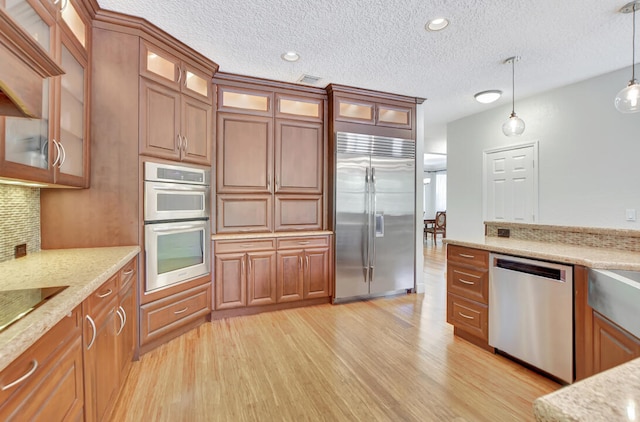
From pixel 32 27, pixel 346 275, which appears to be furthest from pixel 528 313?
pixel 32 27

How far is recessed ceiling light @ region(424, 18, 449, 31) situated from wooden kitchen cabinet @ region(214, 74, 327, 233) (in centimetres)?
156

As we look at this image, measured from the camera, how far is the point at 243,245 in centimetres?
325

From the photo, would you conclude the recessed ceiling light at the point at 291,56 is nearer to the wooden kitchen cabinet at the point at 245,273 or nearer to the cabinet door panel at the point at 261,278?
the wooden kitchen cabinet at the point at 245,273

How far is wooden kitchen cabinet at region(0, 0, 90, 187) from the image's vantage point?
1371 mm

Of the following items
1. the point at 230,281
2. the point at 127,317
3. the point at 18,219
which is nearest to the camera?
the point at 18,219

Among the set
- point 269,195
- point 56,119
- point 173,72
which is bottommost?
point 269,195

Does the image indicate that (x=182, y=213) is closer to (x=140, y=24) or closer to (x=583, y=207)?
(x=140, y=24)

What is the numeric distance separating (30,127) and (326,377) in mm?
2235

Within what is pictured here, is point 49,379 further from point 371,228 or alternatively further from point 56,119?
point 371,228

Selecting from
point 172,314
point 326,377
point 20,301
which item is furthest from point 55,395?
point 172,314

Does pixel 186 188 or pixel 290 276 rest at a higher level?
pixel 186 188

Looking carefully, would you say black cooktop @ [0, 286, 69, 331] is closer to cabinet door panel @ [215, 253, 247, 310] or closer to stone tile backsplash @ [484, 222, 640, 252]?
cabinet door panel @ [215, 253, 247, 310]

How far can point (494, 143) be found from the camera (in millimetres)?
4613

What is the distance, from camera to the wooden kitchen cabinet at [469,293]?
8.18ft
